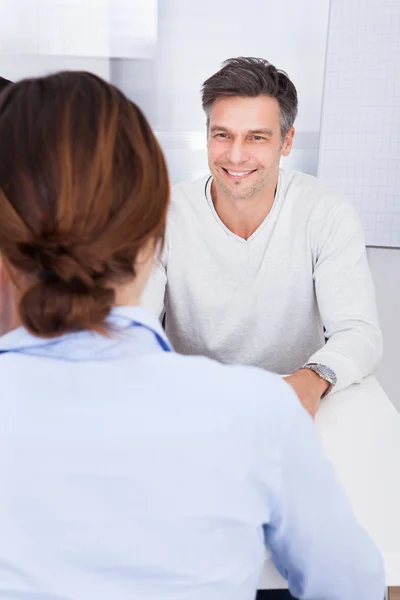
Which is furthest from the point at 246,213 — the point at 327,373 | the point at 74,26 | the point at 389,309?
the point at 74,26

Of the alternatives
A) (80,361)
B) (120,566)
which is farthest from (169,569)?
(80,361)

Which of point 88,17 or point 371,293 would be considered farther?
point 88,17

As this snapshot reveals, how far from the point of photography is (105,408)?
0.61 metres

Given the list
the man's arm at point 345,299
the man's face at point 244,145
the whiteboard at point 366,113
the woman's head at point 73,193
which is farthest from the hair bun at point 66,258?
the whiteboard at point 366,113

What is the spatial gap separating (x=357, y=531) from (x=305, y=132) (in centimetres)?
311

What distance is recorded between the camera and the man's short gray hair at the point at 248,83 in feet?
5.85

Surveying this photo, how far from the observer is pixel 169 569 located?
0.64 m

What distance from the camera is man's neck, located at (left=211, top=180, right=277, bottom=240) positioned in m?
1.80

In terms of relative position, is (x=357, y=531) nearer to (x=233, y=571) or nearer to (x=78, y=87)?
(x=233, y=571)

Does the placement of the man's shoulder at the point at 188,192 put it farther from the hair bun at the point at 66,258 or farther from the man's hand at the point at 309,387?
the hair bun at the point at 66,258

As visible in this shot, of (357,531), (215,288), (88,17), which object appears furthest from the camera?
(88,17)

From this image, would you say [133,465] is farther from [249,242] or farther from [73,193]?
[249,242]

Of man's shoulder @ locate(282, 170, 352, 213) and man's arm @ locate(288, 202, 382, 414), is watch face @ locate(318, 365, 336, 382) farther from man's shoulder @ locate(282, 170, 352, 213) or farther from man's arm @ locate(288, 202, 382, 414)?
man's shoulder @ locate(282, 170, 352, 213)

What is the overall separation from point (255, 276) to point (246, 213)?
0.56 ft
